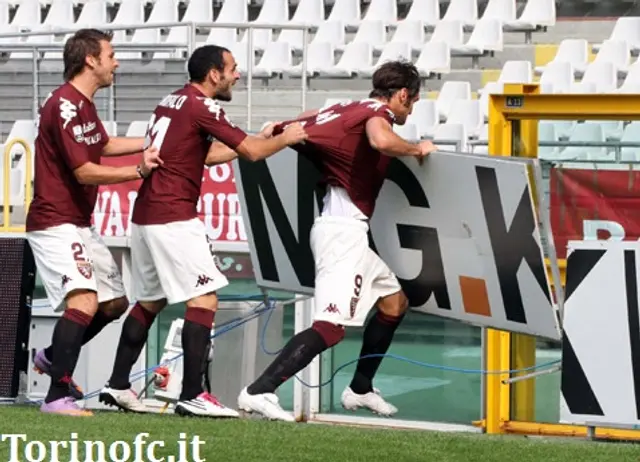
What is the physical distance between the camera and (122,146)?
8.01 meters

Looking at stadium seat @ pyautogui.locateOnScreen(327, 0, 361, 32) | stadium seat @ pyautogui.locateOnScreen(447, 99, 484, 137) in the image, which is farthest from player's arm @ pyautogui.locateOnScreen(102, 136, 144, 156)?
stadium seat @ pyautogui.locateOnScreen(327, 0, 361, 32)

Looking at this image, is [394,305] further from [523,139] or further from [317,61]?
[317,61]

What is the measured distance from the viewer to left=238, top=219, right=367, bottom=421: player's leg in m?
7.27

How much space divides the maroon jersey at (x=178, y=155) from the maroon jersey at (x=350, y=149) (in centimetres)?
44

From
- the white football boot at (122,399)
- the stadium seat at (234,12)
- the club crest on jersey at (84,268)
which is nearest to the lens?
the club crest on jersey at (84,268)

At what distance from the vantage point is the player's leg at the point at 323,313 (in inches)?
286

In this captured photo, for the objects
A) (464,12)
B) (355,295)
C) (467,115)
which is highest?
(464,12)

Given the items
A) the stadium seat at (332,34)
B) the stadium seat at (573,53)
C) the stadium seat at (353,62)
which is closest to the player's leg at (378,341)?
the stadium seat at (573,53)

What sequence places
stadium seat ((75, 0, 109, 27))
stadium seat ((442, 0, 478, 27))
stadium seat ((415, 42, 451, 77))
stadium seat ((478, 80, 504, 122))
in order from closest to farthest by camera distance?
stadium seat ((478, 80, 504, 122)) → stadium seat ((415, 42, 451, 77)) → stadium seat ((442, 0, 478, 27)) → stadium seat ((75, 0, 109, 27))

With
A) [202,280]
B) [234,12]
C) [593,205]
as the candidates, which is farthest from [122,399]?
[234,12]

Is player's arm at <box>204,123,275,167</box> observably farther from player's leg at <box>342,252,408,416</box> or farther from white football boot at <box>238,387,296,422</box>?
white football boot at <box>238,387,296,422</box>

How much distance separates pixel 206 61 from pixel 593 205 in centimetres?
201

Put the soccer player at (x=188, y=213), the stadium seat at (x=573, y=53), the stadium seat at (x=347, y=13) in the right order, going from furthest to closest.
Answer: the stadium seat at (x=347, y=13) → the stadium seat at (x=573, y=53) → the soccer player at (x=188, y=213)

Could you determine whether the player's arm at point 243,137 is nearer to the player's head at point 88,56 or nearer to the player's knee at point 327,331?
the player's head at point 88,56
